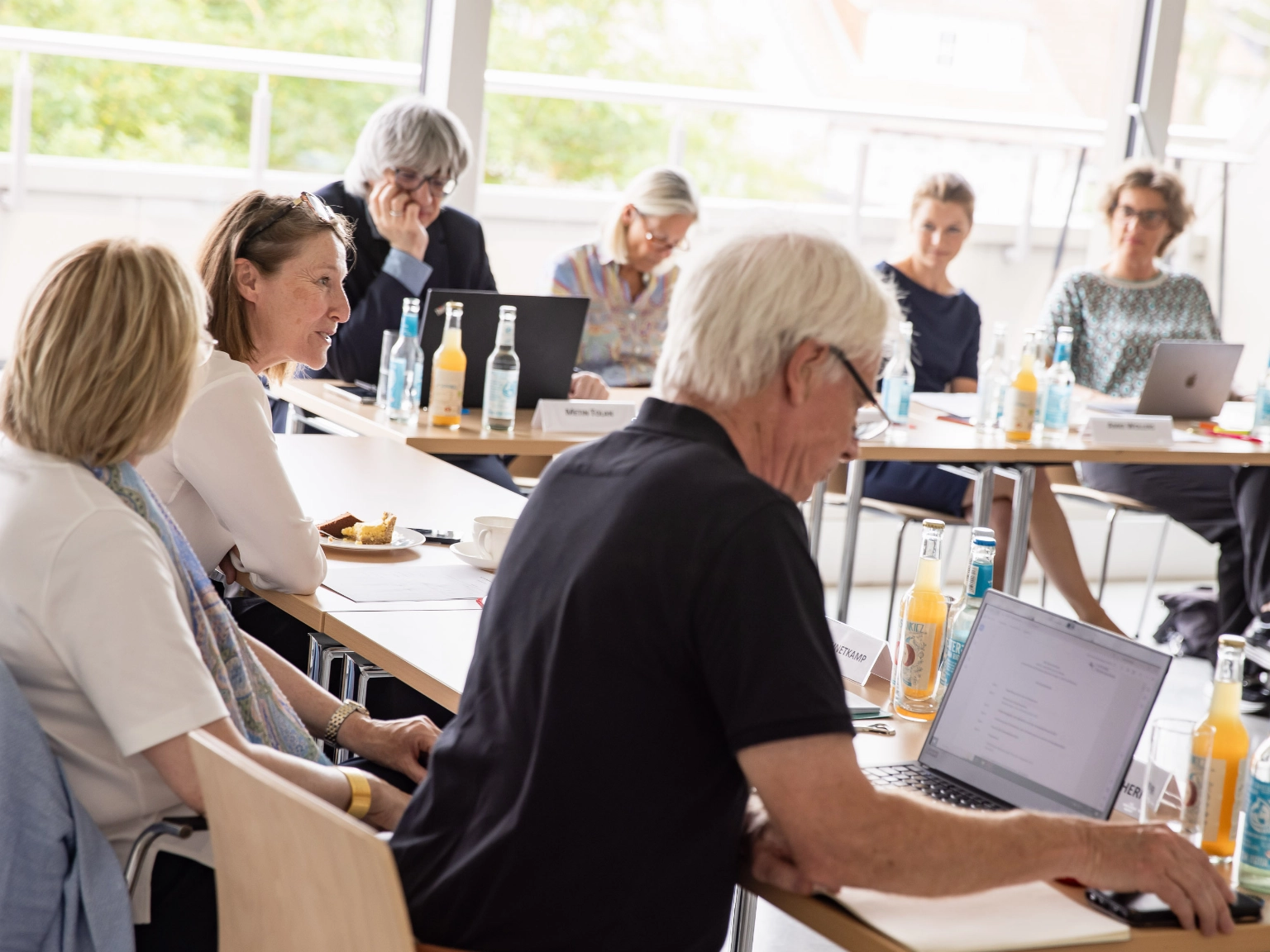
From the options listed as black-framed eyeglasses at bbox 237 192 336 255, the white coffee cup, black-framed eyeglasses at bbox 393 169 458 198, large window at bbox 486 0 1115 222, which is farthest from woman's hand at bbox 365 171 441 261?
the white coffee cup

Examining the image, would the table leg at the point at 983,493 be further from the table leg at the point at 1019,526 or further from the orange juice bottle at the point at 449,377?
the orange juice bottle at the point at 449,377

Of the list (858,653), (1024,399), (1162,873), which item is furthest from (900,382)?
(1162,873)

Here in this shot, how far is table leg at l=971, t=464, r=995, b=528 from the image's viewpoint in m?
3.88

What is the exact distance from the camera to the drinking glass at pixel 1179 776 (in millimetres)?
1471

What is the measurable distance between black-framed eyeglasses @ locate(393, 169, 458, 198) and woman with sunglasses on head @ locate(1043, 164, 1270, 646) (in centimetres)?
201

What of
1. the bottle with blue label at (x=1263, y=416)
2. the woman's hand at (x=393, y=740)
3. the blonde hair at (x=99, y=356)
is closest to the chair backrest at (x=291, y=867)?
the blonde hair at (x=99, y=356)

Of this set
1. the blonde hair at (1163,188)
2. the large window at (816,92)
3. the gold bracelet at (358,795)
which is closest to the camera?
the gold bracelet at (358,795)

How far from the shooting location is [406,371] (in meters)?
3.39

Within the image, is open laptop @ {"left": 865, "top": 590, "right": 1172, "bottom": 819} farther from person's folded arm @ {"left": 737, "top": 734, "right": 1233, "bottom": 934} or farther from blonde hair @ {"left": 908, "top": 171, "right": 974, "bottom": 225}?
blonde hair @ {"left": 908, "top": 171, "right": 974, "bottom": 225}

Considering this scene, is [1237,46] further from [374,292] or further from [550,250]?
[374,292]

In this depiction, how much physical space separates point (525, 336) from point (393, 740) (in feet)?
5.60

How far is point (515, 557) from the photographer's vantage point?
A: 1402mm

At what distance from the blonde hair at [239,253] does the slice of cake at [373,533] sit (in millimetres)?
328

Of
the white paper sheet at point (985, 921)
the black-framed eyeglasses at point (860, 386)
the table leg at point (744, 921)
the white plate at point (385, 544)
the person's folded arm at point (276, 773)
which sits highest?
the black-framed eyeglasses at point (860, 386)
